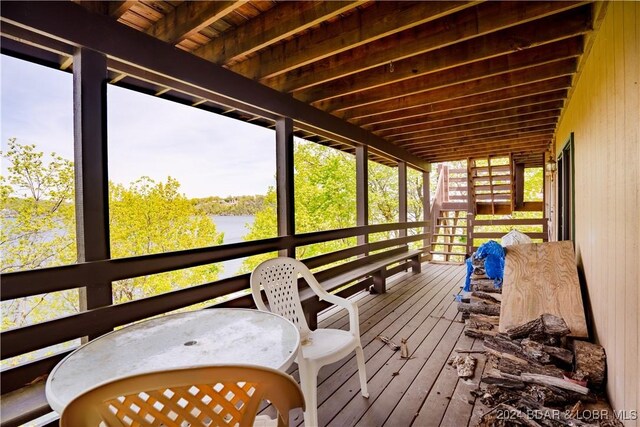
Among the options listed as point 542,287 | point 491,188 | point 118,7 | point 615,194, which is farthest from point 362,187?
point 491,188

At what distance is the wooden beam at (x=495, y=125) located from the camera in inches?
170

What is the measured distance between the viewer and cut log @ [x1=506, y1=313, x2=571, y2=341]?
2.35 metres

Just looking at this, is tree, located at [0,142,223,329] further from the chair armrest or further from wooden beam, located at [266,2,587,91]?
wooden beam, located at [266,2,587,91]

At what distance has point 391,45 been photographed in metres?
2.46

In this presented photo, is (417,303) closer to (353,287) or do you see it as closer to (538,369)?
(353,287)

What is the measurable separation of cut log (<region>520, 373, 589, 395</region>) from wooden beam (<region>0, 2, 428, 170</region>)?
3047 mm

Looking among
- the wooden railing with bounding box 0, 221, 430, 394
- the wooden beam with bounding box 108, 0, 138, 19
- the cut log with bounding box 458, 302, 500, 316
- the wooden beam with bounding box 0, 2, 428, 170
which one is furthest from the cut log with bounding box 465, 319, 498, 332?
the wooden beam with bounding box 108, 0, 138, 19

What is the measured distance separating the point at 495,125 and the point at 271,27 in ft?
12.5

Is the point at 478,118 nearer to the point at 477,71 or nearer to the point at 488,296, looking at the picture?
the point at 477,71

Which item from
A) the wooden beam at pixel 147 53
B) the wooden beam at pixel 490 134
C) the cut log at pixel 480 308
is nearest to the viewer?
the wooden beam at pixel 147 53

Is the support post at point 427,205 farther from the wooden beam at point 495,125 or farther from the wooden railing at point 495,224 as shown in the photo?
the wooden beam at point 495,125

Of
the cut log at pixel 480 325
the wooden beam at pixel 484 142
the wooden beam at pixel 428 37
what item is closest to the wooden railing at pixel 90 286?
the wooden beam at pixel 428 37

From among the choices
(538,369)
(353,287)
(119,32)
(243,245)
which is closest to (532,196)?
(353,287)

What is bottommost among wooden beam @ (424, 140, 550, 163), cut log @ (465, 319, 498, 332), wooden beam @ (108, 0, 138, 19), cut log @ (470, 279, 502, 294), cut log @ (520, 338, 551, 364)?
cut log @ (465, 319, 498, 332)
